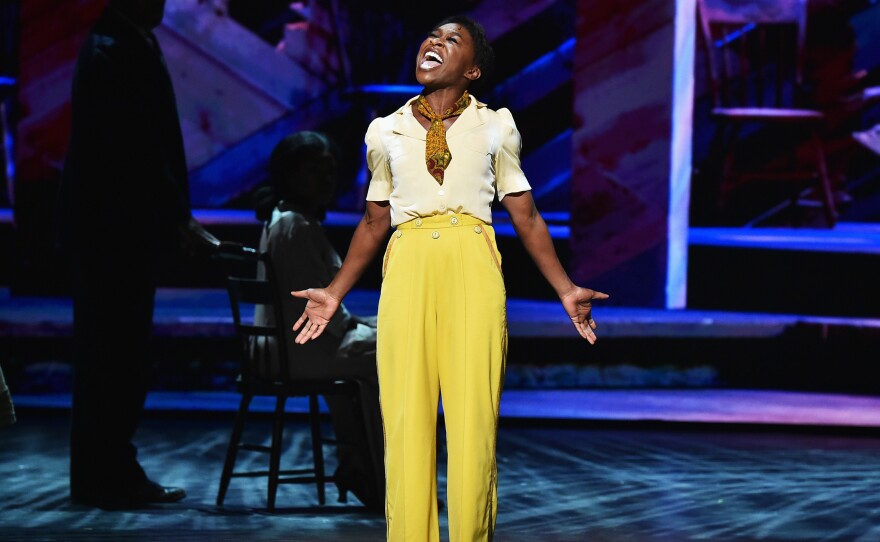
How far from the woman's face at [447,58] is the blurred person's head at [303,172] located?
1369 mm

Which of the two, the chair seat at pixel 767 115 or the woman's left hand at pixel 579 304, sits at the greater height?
the chair seat at pixel 767 115

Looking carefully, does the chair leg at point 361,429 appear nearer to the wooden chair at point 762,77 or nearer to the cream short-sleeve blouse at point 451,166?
the cream short-sleeve blouse at point 451,166

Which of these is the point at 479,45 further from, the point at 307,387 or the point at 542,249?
the point at 307,387

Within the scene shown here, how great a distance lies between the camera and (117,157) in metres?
4.22

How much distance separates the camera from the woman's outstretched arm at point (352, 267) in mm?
2889

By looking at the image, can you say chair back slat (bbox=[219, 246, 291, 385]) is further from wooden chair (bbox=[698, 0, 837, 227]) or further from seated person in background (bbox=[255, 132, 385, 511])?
wooden chair (bbox=[698, 0, 837, 227])

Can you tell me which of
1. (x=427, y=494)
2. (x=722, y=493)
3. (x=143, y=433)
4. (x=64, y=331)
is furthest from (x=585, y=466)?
(x=64, y=331)

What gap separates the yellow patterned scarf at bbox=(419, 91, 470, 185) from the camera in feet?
9.14

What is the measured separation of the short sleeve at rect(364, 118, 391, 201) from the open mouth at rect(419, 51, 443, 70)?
0.51 feet

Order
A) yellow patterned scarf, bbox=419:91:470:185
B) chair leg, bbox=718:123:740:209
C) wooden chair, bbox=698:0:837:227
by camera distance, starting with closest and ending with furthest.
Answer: yellow patterned scarf, bbox=419:91:470:185 < wooden chair, bbox=698:0:837:227 < chair leg, bbox=718:123:740:209

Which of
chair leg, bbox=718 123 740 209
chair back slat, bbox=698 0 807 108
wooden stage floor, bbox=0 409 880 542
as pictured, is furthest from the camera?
chair leg, bbox=718 123 740 209

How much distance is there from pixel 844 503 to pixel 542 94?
16.3 ft

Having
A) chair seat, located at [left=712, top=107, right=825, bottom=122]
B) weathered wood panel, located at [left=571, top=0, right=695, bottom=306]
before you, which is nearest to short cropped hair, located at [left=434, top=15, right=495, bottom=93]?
weathered wood panel, located at [left=571, top=0, right=695, bottom=306]

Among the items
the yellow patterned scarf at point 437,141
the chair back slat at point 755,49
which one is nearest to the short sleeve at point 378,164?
the yellow patterned scarf at point 437,141
